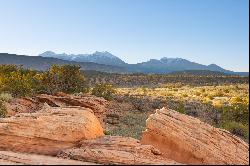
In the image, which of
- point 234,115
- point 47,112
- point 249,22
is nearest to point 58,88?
point 234,115

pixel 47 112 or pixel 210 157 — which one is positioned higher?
pixel 47 112

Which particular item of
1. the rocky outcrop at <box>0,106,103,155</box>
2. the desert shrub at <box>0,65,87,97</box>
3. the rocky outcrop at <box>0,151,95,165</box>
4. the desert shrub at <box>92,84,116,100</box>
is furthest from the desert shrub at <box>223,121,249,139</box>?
the rocky outcrop at <box>0,151,95,165</box>

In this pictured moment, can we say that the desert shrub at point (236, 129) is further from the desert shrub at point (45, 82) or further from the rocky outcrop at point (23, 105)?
the desert shrub at point (45, 82)

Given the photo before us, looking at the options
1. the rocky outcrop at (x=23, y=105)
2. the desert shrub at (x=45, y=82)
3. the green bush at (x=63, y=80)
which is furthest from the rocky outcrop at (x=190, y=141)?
the green bush at (x=63, y=80)

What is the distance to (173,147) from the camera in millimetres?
12109

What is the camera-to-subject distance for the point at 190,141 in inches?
468

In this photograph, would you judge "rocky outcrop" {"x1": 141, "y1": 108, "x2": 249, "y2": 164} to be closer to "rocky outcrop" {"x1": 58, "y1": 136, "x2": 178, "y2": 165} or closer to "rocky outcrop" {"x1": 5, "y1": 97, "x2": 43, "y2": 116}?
"rocky outcrop" {"x1": 58, "y1": 136, "x2": 178, "y2": 165}

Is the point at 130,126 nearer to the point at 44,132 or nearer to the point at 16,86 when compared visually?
the point at 16,86

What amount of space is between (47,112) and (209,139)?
5492 millimetres

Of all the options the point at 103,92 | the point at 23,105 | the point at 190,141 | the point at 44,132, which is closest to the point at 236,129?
the point at 23,105

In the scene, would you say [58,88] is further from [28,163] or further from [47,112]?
[28,163]

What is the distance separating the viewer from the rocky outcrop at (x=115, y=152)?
418 inches

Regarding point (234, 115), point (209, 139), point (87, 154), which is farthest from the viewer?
point (234, 115)

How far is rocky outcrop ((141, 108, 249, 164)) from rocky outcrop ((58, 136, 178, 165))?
62cm
